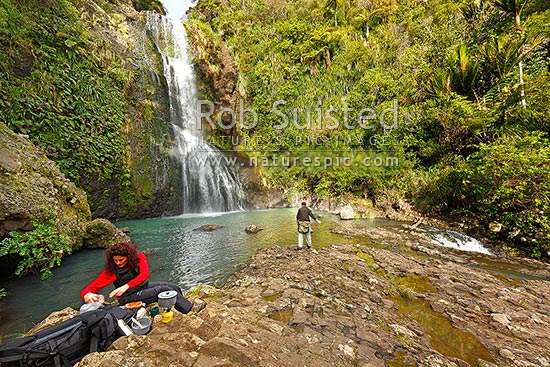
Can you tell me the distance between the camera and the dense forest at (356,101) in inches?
373

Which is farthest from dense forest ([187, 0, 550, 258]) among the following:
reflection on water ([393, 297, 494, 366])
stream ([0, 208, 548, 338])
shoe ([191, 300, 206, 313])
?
shoe ([191, 300, 206, 313])

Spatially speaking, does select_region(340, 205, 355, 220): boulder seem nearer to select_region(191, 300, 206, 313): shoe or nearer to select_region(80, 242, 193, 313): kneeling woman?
select_region(191, 300, 206, 313): shoe

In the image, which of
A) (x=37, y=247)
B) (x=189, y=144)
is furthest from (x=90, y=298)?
(x=189, y=144)

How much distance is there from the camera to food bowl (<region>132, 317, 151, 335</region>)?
2758 millimetres

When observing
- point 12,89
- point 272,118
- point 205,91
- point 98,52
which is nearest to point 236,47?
point 205,91

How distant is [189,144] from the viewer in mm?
19000

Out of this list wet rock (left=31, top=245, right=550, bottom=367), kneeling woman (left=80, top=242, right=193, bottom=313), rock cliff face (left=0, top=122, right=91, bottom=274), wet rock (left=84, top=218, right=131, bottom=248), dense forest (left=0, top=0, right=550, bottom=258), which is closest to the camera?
wet rock (left=31, top=245, right=550, bottom=367)

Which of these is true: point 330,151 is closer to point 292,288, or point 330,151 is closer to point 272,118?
point 272,118

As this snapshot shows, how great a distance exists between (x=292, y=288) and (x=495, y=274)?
6.27 metres

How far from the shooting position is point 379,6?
26984mm

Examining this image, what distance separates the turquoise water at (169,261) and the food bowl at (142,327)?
3.05 metres

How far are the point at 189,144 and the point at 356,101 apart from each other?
Answer: 1461cm

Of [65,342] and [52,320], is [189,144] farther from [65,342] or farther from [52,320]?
[65,342]

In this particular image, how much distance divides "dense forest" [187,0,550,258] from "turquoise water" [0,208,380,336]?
16.7 feet
